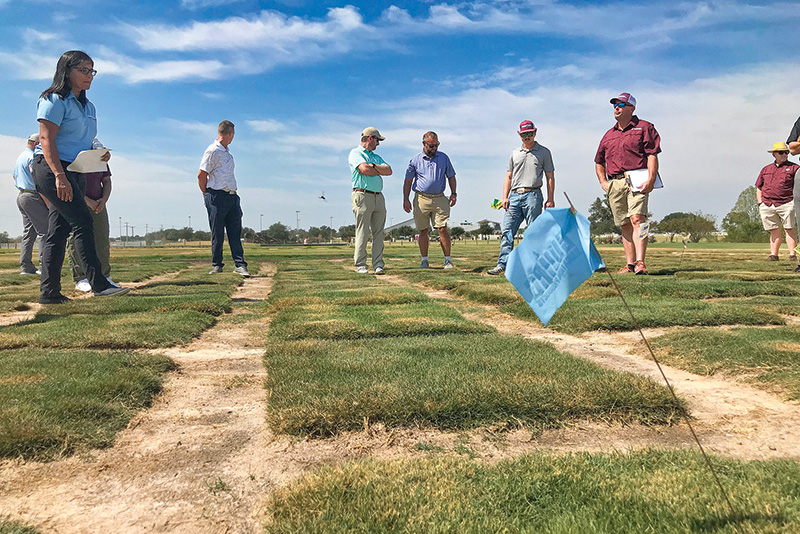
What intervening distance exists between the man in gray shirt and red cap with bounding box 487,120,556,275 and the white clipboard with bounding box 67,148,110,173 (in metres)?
6.12

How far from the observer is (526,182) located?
31.3 ft

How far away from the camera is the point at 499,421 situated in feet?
8.68

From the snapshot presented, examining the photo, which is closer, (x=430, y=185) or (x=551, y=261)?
(x=551, y=261)

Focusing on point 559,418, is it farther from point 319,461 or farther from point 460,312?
point 460,312

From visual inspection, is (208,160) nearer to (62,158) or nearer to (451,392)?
(62,158)

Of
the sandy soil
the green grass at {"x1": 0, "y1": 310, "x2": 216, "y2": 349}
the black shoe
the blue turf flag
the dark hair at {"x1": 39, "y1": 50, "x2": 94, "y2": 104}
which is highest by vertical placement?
the dark hair at {"x1": 39, "y1": 50, "x2": 94, "y2": 104}

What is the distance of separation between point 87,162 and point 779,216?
1315 centimetres

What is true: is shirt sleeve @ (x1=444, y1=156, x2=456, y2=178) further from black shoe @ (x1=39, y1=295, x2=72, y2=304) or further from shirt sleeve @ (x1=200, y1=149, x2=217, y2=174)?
black shoe @ (x1=39, y1=295, x2=72, y2=304)

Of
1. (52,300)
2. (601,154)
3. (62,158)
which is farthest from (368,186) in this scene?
(52,300)

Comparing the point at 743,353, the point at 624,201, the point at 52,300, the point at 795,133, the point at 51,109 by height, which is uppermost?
the point at 51,109

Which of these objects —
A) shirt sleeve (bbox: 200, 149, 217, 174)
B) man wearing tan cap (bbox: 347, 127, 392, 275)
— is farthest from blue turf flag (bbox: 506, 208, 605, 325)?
shirt sleeve (bbox: 200, 149, 217, 174)

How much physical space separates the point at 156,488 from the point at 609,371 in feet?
8.16

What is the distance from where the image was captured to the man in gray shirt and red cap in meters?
9.51

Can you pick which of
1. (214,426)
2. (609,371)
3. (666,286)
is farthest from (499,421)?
(666,286)
